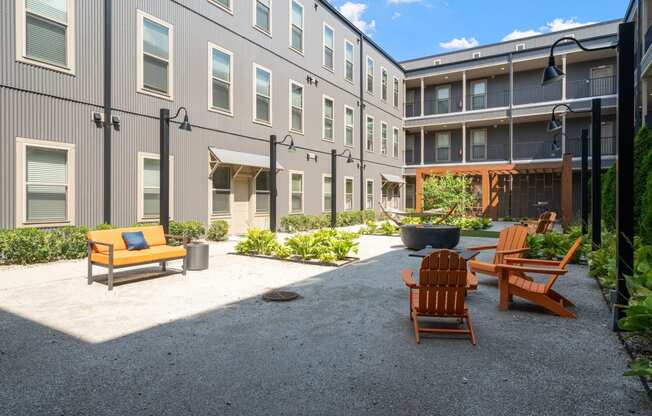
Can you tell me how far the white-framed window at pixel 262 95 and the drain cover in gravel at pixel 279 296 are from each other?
10.5 m

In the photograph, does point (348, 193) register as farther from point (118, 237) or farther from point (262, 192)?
point (118, 237)

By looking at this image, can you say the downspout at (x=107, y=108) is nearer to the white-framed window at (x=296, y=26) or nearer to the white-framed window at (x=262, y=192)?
the white-framed window at (x=262, y=192)

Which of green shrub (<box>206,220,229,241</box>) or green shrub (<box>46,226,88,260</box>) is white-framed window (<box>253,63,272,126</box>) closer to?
green shrub (<box>206,220,229,241</box>)

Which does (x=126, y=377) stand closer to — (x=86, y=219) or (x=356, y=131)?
(x=86, y=219)

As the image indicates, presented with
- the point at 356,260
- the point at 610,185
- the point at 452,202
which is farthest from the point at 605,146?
the point at 356,260

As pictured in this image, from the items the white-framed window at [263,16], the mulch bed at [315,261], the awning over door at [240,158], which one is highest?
the white-framed window at [263,16]

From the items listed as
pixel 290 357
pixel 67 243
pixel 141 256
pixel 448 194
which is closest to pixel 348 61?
pixel 448 194

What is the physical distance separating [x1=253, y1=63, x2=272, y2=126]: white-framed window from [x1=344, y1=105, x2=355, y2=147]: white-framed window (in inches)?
255

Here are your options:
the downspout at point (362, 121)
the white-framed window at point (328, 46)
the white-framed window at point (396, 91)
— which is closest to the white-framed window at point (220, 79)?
the white-framed window at point (328, 46)

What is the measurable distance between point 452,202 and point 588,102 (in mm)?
9680

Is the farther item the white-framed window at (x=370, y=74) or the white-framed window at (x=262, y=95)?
the white-framed window at (x=370, y=74)

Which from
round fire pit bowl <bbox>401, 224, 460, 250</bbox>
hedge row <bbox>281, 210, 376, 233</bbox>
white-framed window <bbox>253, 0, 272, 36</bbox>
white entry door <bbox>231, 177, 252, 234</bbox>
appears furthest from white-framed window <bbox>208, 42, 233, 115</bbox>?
round fire pit bowl <bbox>401, 224, 460, 250</bbox>

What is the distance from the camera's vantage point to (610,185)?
1226 cm

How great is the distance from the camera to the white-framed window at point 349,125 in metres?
21.8
